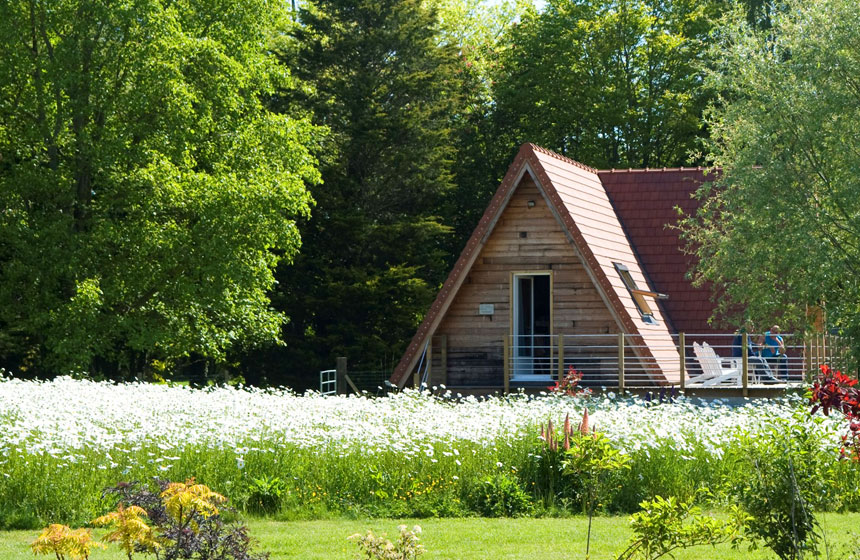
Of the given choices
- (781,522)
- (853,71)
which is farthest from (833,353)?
(781,522)

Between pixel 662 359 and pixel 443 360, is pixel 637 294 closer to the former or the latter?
pixel 662 359

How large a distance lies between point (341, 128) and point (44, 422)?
83.3 feet

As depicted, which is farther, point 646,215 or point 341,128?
point 341,128

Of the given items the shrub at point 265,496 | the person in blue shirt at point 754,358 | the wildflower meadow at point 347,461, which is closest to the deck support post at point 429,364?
the person in blue shirt at point 754,358

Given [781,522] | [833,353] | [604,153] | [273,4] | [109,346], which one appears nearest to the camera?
[781,522]

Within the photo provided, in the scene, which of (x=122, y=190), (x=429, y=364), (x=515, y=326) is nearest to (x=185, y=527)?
(x=429, y=364)

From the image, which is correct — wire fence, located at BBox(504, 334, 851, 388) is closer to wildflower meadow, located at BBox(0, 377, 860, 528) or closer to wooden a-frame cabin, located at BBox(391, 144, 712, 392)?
wooden a-frame cabin, located at BBox(391, 144, 712, 392)

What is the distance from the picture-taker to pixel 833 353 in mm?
20906

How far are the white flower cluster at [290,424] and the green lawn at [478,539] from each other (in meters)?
1.26

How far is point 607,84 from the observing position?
39844mm

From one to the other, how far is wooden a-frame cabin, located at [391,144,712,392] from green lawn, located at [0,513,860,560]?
→ 34.4ft

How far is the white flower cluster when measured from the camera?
13031 mm

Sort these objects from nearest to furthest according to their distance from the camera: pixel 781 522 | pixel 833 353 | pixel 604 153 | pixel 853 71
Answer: pixel 781 522 → pixel 853 71 → pixel 833 353 → pixel 604 153

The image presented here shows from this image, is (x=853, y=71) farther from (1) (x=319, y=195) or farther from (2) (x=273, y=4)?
(1) (x=319, y=195)
